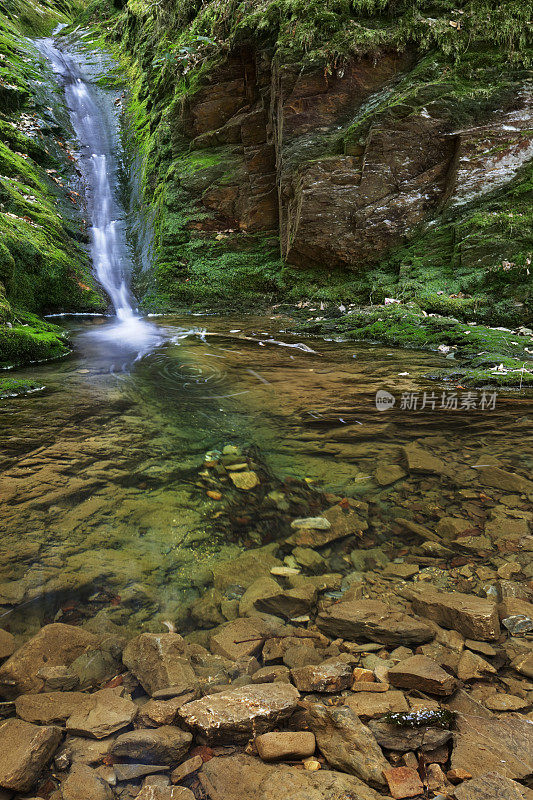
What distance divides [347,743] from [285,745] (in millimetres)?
225

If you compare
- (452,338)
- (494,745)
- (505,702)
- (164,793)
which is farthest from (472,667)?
(452,338)

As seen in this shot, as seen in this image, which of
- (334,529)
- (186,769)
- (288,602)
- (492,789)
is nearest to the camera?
(492,789)

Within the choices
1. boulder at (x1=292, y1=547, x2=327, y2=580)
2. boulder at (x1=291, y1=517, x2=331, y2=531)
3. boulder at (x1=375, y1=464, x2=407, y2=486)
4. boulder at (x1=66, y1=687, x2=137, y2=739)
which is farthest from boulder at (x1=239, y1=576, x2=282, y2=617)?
boulder at (x1=375, y1=464, x2=407, y2=486)

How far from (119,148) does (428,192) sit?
1453 cm

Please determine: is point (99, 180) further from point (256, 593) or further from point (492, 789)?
point (492, 789)

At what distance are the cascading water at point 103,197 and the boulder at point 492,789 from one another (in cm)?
737

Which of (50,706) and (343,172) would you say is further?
(343,172)

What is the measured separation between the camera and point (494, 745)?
140cm

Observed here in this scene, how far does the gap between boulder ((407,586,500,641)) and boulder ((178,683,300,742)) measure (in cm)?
84

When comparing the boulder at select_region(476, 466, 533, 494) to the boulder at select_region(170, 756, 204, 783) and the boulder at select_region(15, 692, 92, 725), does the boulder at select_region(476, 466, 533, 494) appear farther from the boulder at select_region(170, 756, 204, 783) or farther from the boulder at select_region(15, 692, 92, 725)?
the boulder at select_region(15, 692, 92, 725)

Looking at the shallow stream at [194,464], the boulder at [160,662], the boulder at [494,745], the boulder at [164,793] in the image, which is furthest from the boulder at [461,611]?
the boulder at [164,793]

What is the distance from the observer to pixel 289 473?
347cm

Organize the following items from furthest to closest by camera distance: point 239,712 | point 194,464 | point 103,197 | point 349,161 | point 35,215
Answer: point 103,197 < point 35,215 < point 349,161 < point 194,464 < point 239,712

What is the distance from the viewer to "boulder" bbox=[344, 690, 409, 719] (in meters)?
1.57
